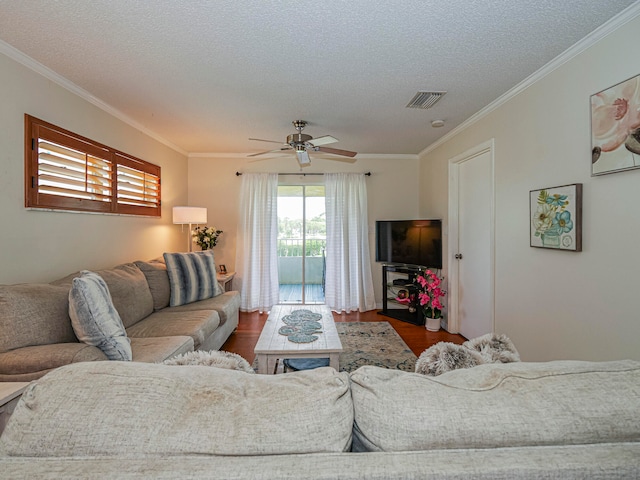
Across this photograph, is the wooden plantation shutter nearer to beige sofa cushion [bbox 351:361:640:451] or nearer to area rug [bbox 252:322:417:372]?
area rug [bbox 252:322:417:372]

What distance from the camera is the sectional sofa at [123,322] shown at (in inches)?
64.4

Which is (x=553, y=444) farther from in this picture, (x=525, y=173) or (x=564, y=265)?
(x=525, y=173)

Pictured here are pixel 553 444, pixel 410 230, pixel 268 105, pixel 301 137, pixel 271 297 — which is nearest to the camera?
pixel 553 444

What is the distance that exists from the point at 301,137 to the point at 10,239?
7.96 ft

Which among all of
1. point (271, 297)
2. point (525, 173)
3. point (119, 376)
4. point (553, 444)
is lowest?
point (271, 297)

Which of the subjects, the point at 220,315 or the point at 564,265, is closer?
the point at 564,265

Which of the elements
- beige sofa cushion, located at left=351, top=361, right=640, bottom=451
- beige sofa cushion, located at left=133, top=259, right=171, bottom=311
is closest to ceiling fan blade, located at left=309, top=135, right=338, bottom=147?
beige sofa cushion, located at left=133, top=259, right=171, bottom=311

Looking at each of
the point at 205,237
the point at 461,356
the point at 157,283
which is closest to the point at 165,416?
the point at 461,356

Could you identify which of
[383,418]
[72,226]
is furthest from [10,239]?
[383,418]

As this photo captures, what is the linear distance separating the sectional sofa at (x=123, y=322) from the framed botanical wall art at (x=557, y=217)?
2756 millimetres

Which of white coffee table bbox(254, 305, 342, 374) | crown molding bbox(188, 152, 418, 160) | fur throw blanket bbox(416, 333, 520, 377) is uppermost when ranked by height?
crown molding bbox(188, 152, 418, 160)

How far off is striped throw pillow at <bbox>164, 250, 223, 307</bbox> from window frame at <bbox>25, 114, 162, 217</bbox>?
75 cm

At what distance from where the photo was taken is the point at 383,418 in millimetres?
668

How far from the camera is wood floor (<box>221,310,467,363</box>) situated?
11.2 feet
